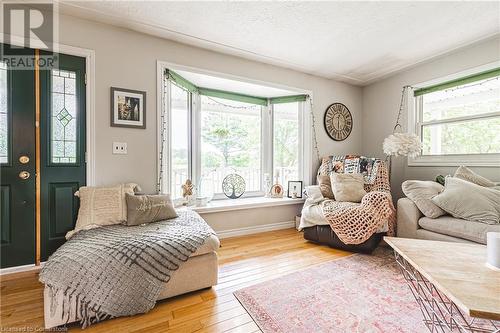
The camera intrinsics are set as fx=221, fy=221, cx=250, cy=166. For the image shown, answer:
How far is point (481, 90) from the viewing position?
2.78 meters

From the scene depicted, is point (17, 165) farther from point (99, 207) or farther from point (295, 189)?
point (295, 189)

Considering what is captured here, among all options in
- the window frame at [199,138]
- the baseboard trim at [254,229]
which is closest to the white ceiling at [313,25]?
the window frame at [199,138]

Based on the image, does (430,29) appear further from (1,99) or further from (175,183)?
(1,99)

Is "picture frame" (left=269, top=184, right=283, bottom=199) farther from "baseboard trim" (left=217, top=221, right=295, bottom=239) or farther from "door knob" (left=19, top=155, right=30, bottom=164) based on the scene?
"door knob" (left=19, top=155, right=30, bottom=164)

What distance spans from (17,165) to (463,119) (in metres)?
5.00

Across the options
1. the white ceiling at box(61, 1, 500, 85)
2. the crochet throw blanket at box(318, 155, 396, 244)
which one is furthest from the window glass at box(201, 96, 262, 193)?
the crochet throw blanket at box(318, 155, 396, 244)

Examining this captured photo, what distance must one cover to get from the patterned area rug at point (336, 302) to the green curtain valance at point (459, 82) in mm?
2620

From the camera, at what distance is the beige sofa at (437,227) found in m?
1.91

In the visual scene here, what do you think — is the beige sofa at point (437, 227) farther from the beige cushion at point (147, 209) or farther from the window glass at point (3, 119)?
the window glass at point (3, 119)

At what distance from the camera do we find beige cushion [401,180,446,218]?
2.24 m

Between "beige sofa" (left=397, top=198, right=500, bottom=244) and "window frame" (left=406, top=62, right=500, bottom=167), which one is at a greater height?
"window frame" (left=406, top=62, right=500, bottom=167)

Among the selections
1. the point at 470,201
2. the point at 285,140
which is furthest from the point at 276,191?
the point at 470,201

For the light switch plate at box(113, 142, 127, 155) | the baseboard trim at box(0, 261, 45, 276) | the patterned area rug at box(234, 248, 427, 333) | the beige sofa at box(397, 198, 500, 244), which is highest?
the light switch plate at box(113, 142, 127, 155)

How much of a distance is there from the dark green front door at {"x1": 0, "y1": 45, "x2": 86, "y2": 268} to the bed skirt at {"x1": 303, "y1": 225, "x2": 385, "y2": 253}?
2621 mm
